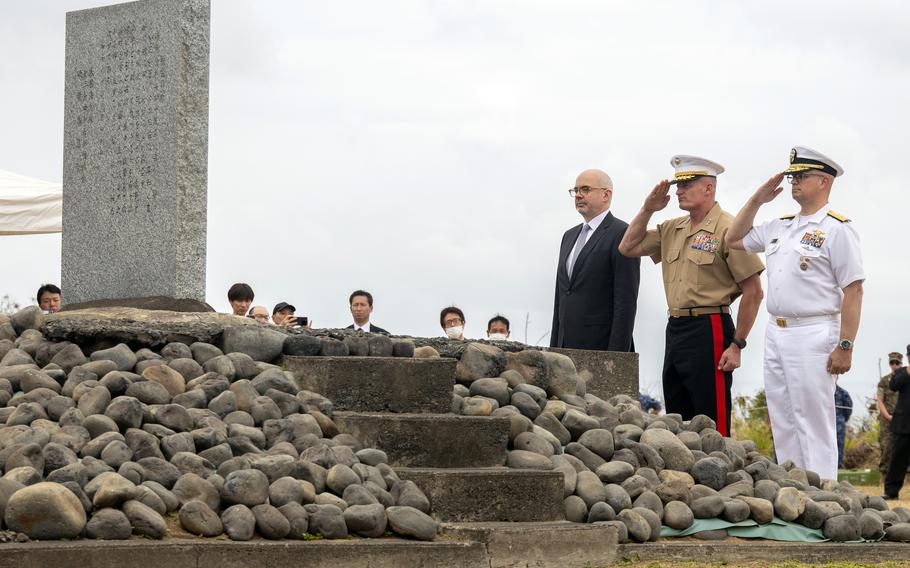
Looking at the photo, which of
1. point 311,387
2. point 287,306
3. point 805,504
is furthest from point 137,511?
point 287,306

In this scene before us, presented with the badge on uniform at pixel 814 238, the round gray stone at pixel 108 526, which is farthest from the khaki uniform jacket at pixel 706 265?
the round gray stone at pixel 108 526

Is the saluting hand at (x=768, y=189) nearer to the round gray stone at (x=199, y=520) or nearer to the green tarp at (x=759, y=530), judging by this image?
the green tarp at (x=759, y=530)

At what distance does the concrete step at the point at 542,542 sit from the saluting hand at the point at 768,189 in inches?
95.2

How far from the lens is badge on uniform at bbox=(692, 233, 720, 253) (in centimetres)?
726

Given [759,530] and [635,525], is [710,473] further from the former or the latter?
[635,525]

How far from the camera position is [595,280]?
7871 mm

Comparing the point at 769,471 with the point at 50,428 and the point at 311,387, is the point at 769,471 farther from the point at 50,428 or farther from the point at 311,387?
the point at 50,428

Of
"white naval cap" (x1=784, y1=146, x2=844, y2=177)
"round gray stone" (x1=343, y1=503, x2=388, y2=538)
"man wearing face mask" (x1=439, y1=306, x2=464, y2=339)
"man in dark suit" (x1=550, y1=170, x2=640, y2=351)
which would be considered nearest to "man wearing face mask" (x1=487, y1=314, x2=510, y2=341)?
"man wearing face mask" (x1=439, y1=306, x2=464, y2=339)

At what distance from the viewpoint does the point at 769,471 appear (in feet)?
21.2

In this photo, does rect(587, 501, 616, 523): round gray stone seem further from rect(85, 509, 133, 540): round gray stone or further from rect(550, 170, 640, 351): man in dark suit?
rect(550, 170, 640, 351): man in dark suit

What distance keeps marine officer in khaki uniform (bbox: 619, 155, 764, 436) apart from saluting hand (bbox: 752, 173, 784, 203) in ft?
1.21

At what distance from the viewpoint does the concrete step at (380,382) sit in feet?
19.3

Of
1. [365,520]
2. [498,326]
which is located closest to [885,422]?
[498,326]

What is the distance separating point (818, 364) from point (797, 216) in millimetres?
837
